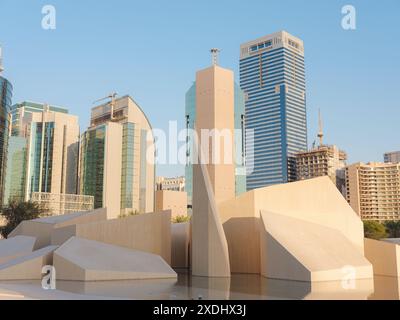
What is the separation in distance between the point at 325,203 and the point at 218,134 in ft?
57.8

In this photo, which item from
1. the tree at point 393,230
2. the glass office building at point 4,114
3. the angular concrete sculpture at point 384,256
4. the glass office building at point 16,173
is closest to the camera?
the angular concrete sculpture at point 384,256

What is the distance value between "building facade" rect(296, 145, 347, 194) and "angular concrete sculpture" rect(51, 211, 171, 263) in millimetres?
100252

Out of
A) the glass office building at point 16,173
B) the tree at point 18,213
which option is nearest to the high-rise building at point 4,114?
the glass office building at point 16,173

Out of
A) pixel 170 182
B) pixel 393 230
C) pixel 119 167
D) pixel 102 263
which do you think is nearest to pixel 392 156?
pixel 170 182

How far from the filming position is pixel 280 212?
24.2 m

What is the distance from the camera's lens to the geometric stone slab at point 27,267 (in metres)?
18.6

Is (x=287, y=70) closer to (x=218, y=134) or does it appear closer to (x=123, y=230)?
(x=218, y=134)

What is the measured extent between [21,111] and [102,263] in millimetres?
127023

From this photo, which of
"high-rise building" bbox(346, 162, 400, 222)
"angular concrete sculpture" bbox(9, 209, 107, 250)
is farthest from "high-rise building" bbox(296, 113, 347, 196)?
"angular concrete sculpture" bbox(9, 209, 107, 250)

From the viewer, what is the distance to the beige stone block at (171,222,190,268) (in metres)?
29.7

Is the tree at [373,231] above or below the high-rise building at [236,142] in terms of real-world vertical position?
below

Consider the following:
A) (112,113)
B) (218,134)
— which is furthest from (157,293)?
(112,113)

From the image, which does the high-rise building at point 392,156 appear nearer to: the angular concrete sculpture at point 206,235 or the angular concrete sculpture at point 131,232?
the angular concrete sculpture at point 131,232

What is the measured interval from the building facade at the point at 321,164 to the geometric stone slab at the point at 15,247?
333 ft
